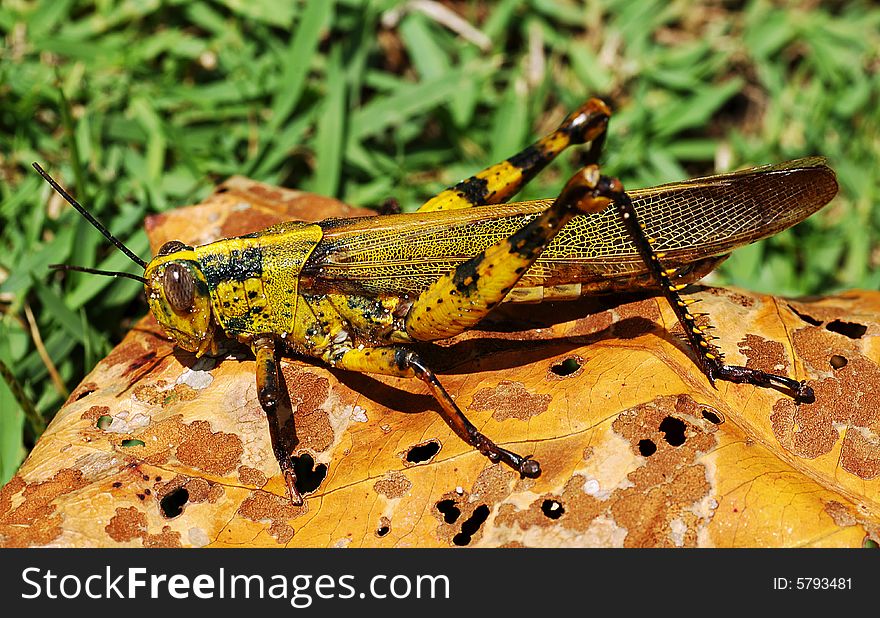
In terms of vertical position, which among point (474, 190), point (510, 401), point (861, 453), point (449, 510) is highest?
point (474, 190)

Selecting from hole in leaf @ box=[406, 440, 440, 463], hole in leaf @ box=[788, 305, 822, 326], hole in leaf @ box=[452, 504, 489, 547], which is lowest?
hole in leaf @ box=[452, 504, 489, 547]

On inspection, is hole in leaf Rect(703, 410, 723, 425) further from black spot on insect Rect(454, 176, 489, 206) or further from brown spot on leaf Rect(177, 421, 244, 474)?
brown spot on leaf Rect(177, 421, 244, 474)

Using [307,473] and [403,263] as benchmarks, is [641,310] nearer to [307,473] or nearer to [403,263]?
[403,263]

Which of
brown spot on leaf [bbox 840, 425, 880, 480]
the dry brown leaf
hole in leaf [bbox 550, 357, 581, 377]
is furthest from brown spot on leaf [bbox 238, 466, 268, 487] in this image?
brown spot on leaf [bbox 840, 425, 880, 480]

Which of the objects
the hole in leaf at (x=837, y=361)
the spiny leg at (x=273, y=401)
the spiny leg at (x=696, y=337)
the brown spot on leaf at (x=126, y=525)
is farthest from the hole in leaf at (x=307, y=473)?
the hole in leaf at (x=837, y=361)

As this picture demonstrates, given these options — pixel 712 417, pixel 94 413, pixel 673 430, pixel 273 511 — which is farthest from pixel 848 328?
pixel 94 413
